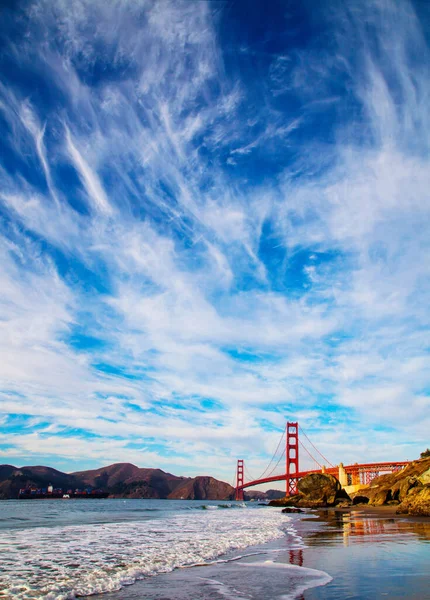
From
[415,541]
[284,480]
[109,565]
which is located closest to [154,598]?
[109,565]

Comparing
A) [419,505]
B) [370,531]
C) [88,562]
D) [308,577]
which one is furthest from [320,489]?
[308,577]

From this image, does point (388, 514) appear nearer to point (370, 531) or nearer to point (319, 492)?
point (370, 531)

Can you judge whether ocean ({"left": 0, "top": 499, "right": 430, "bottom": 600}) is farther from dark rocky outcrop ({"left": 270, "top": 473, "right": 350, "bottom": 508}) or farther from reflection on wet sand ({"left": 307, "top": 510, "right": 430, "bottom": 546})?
dark rocky outcrop ({"left": 270, "top": 473, "right": 350, "bottom": 508})

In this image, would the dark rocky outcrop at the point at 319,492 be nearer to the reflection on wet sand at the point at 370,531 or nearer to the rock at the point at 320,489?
the rock at the point at 320,489

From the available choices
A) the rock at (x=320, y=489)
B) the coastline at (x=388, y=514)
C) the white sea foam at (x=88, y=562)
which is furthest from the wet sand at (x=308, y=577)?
the rock at (x=320, y=489)

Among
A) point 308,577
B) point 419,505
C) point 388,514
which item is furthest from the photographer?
point 388,514

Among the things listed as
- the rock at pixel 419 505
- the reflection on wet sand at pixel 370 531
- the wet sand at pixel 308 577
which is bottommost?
the wet sand at pixel 308 577

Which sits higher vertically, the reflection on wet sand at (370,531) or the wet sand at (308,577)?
the reflection on wet sand at (370,531)

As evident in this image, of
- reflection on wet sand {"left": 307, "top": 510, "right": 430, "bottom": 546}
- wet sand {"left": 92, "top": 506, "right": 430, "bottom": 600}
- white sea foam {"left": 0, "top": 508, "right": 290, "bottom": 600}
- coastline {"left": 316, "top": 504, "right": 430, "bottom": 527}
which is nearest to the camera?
wet sand {"left": 92, "top": 506, "right": 430, "bottom": 600}

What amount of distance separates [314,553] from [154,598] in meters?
4.90

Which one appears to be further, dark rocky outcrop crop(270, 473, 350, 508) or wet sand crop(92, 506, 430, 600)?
dark rocky outcrop crop(270, 473, 350, 508)

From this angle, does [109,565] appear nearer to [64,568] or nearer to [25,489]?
[64,568]

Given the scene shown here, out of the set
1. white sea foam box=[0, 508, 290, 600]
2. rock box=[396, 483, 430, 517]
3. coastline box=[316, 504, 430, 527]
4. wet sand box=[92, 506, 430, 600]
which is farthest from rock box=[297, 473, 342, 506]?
wet sand box=[92, 506, 430, 600]

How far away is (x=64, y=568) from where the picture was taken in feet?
25.9
